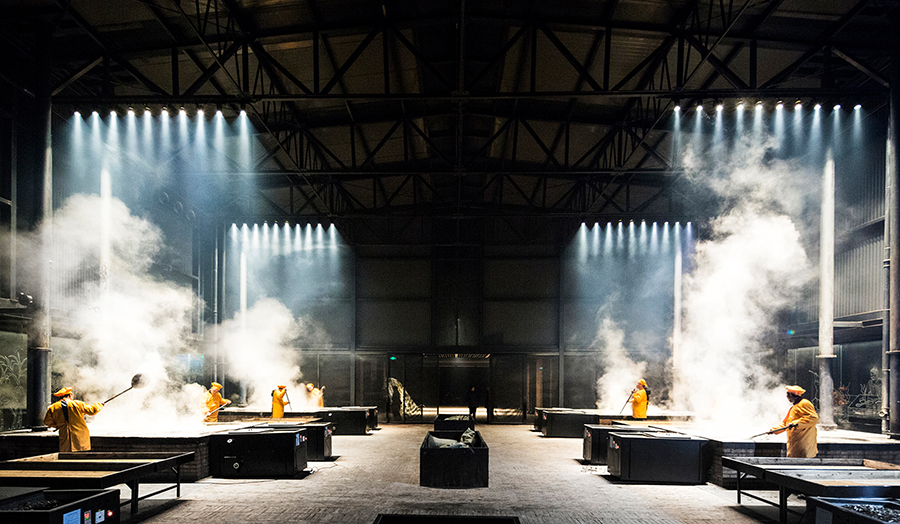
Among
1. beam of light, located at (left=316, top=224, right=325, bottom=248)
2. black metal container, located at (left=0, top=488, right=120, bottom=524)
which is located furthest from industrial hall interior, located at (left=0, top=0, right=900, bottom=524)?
beam of light, located at (left=316, top=224, right=325, bottom=248)

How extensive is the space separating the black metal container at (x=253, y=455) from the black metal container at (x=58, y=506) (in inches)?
155

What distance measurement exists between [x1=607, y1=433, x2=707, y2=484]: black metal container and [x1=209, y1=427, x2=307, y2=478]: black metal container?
5.94 meters

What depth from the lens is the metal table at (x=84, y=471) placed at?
273 inches

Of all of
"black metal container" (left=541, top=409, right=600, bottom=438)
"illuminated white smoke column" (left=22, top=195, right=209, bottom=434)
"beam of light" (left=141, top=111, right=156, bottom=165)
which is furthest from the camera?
"black metal container" (left=541, top=409, right=600, bottom=438)

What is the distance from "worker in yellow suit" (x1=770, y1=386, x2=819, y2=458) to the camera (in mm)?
9641

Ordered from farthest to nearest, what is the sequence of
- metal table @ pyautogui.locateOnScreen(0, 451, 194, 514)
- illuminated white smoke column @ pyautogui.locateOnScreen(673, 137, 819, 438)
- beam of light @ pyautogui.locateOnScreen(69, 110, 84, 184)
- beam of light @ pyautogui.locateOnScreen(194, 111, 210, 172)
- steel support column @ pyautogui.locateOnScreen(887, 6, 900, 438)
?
illuminated white smoke column @ pyautogui.locateOnScreen(673, 137, 819, 438), beam of light @ pyautogui.locateOnScreen(194, 111, 210, 172), beam of light @ pyautogui.locateOnScreen(69, 110, 84, 184), steel support column @ pyautogui.locateOnScreen(887, 6, 900, 438), metal table @ pyautogui.locateOnScreen(0, 451, 194, 514)

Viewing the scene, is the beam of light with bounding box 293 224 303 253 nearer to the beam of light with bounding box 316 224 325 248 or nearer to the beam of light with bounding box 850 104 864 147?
the beam of light with bounding box 316 224 325 248

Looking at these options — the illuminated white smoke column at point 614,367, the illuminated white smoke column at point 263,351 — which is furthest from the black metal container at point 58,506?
the illuminated white smoke column at point 614,367

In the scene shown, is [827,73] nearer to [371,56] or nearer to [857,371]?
[857,371]

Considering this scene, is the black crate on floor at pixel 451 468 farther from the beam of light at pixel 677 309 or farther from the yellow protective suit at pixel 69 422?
the beam of light at pixel 677 309

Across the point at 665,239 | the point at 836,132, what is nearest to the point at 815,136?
the point at 836,132

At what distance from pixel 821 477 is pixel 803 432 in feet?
8.73

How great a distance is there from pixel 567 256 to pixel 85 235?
645 inches

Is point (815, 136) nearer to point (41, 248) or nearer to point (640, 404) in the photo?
point (640, 404)
